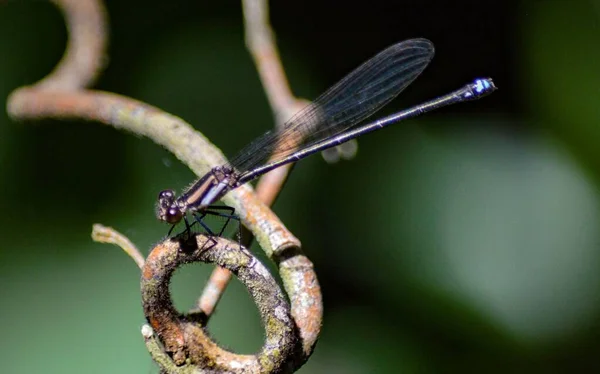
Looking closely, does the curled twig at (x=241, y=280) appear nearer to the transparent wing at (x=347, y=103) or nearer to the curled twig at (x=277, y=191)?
the curled twig at (x=277, y=191)

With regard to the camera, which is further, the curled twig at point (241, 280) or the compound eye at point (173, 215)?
the compound eye at point (173, 215)

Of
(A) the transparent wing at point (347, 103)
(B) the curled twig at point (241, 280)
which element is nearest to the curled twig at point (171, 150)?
(B) the curled twig at point (241, 280)

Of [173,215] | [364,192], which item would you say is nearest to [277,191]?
[173,215]

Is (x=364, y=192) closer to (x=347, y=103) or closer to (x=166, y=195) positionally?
(x=347, y=103)

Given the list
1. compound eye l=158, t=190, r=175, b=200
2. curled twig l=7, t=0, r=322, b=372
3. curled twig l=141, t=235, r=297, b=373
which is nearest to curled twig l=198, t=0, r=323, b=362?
curled twig l=7, t=0, r=322, b=372

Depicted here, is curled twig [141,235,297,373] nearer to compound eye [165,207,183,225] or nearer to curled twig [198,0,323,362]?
curled twig [198,0,323,362]

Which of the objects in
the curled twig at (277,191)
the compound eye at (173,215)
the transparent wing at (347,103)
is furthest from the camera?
the transparent wing at (347,103)
